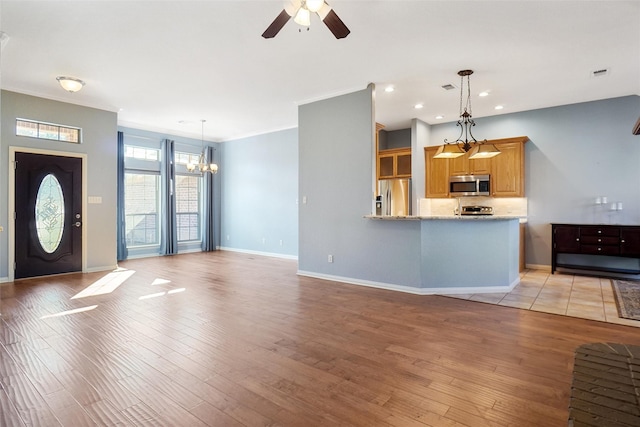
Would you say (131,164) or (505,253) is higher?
(131,164)

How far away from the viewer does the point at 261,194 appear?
856 cm

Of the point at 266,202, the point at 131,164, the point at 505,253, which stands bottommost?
the point at 505,253

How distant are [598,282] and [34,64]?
8.82m

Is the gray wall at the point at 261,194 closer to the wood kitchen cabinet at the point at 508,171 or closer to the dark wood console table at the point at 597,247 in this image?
the wood kitchen cabinet at the point at 508,171

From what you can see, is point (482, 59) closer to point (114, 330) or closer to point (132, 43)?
point (132, 43)

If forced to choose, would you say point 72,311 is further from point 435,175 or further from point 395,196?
point 435,175

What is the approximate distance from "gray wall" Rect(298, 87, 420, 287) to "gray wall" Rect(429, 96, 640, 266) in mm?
3349

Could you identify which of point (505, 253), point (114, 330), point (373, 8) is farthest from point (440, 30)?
point (114, 330)

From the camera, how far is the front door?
5.40 metres

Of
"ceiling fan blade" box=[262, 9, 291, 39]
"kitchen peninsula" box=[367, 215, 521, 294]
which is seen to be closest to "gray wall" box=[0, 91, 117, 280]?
"ceiling fan blade" box=[262, 9, 291, 39]

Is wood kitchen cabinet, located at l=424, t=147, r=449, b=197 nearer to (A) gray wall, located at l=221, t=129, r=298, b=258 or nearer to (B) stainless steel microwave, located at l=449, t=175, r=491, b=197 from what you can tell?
(B) stainless steel microwave, located at l=449, t=175, r=491, b=197

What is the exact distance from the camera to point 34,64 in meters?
4.38

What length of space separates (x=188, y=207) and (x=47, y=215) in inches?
140

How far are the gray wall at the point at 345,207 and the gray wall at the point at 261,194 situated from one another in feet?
6.70
